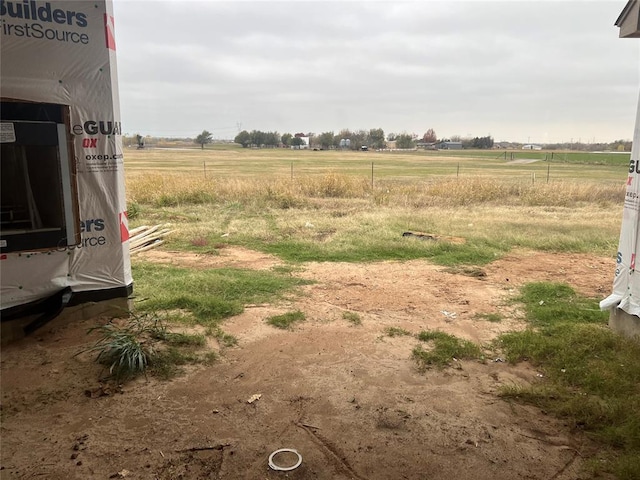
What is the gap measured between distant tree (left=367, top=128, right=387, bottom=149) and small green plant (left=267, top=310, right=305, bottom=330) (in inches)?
4234

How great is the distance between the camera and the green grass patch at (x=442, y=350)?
4855 mm

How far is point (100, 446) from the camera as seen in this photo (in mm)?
3330

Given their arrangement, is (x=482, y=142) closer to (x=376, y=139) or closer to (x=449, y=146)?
(x=449, y=146)

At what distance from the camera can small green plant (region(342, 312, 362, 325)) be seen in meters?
5.99

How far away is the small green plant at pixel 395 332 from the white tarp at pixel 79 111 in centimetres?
318

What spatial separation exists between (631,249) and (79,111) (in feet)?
20.2

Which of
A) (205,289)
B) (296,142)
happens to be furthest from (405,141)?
(205,289)

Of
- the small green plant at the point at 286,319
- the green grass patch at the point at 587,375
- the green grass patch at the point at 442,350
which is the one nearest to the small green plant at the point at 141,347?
the small green plant at the point at 286,319

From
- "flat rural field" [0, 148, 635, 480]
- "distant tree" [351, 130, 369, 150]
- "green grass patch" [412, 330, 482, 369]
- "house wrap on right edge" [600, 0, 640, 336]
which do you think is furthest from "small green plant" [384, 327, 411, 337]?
"distant tree" [351, 130, 369, 150]

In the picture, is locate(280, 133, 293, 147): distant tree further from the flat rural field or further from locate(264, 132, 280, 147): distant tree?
the flat rural field

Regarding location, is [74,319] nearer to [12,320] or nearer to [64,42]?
[12,320]

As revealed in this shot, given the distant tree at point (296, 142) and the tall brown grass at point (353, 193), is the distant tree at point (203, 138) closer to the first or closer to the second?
the distant tree at point (296, 142)

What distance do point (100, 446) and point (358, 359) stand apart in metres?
2.51

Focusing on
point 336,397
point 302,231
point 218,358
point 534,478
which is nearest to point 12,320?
point 218,358
